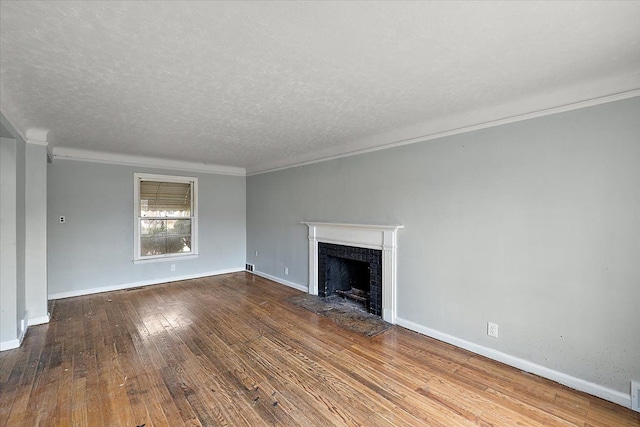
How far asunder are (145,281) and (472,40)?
19.9ft

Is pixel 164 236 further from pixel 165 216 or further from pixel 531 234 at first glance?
pixel 531 234

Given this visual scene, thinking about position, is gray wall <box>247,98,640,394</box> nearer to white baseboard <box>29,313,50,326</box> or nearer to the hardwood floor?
the hardwood floor

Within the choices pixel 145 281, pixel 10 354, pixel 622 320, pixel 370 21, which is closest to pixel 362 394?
pixel 622 320

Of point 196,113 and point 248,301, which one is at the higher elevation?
point 196,113

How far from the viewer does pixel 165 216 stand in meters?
5.66

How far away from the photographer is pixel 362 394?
7.30ft

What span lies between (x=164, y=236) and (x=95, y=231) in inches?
43.2

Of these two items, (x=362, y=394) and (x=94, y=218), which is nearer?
(x=362, y=394)

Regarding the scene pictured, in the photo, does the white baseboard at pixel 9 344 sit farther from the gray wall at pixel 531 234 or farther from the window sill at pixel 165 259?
the gray wall at pixel 531 234

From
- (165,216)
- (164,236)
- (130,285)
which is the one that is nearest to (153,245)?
(164,236)

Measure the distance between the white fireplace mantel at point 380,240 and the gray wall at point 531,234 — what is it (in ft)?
0.33

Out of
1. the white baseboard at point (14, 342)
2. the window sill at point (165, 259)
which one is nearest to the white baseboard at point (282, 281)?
the window sill at point (165, 259)

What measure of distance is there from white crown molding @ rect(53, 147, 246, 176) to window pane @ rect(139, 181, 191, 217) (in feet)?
1.14

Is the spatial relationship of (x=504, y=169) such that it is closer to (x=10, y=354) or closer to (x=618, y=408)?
(x=618, y=408)
